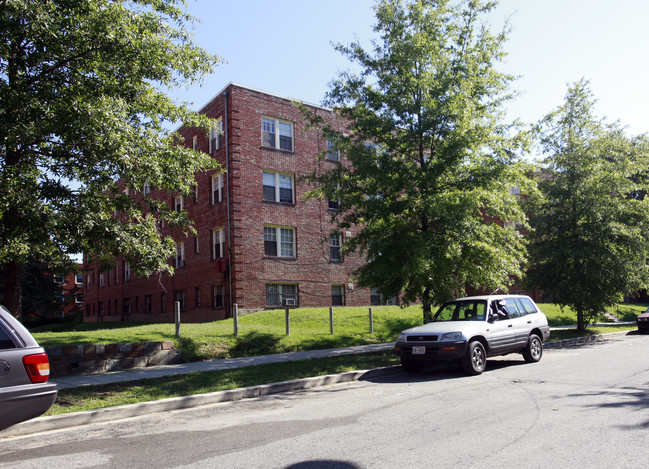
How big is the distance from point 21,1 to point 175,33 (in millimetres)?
3399

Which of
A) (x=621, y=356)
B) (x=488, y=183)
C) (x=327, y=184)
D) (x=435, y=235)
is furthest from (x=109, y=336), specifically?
(x=621, y=356)

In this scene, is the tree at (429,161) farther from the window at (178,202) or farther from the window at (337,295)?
the window at (178,202)

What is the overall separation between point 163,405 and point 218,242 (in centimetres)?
1753

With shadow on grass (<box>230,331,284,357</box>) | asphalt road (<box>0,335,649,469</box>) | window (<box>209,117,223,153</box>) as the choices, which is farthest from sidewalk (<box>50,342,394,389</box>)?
window (<box>209,117,223,153</box>)

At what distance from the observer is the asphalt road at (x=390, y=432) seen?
4.86 metres

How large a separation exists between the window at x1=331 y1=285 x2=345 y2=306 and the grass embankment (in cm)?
427

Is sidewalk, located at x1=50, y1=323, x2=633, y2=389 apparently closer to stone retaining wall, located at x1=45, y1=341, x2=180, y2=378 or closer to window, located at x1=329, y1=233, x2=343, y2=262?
stone retaining wall, located at x1=45, y1=341, x2=180, y2=378

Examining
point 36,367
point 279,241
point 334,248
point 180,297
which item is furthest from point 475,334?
point 180,297

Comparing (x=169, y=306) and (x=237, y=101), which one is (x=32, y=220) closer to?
(x=237, y=101)

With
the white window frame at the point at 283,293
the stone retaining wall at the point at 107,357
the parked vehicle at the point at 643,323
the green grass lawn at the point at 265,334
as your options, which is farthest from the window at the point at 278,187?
the parked vehicle at the point at 643,323

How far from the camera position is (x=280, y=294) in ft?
80.2

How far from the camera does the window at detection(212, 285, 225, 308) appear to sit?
24.2 m

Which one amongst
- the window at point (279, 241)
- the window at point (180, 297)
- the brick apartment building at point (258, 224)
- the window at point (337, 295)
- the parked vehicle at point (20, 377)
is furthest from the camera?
the window at point (180, 297)

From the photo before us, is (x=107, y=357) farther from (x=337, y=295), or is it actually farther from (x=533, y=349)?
(x=337, y=295)
